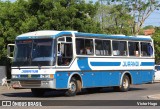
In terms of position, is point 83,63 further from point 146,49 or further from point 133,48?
point 146,49

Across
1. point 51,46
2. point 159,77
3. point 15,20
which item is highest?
point 15,20

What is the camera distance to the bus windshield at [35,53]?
20047mm

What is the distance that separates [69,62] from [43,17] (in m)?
12.3

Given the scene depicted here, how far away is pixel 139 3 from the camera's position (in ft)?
162

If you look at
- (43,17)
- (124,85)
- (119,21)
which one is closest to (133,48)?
(124,85)

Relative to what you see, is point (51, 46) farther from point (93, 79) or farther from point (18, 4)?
point (18, 4)

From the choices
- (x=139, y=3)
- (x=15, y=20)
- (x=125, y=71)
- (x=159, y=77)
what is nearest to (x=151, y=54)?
(x=125, y=71)

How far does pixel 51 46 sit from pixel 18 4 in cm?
1508

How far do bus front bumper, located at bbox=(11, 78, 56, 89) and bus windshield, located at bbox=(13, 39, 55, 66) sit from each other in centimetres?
71

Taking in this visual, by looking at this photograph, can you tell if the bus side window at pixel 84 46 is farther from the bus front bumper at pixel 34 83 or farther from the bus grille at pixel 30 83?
the bus grille at pixel 30 83

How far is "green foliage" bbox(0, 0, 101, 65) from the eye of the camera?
107 ft

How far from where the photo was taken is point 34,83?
20.2 meters

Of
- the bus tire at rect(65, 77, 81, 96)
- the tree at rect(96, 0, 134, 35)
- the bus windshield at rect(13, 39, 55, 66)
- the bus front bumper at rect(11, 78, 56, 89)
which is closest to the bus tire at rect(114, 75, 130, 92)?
the bus tire at rect(65, 77, 81, 96)

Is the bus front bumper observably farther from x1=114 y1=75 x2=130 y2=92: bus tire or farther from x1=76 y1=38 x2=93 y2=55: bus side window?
x1=114 y1=75 x2=130 y2=92: bus tire
